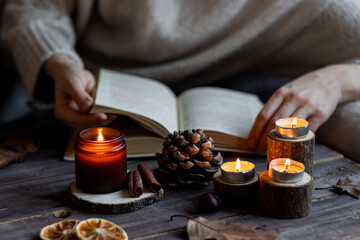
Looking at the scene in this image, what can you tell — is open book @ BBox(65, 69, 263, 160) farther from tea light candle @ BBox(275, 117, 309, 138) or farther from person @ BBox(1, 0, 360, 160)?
tea light candle @ BBox(275, 117, 309, 138)

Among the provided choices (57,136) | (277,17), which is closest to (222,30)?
(277,17)

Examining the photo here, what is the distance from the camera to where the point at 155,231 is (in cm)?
84

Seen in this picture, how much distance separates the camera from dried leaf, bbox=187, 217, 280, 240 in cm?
79

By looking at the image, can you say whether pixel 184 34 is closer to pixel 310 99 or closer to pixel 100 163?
pixel 310 99

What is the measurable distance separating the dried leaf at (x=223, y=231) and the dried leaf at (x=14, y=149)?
60 cm

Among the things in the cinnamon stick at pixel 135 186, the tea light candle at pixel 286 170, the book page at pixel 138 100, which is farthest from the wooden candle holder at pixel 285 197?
the book page at pixel 138 100

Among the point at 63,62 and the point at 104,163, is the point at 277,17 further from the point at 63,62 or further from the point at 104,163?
the point at 104,163

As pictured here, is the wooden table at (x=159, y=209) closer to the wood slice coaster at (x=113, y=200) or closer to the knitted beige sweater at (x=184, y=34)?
the wood slice coaster at (x=113, y=200)

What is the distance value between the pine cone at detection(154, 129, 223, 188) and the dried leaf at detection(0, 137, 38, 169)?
45 centimetres

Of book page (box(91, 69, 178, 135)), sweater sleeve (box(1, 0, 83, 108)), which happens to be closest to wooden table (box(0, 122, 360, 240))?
book page (box(91, 69, 178, 135))

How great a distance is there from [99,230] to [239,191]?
0.31 meters

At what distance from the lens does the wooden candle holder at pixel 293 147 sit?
912mm

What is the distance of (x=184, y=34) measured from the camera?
160 cm

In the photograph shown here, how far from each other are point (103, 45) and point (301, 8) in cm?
78
